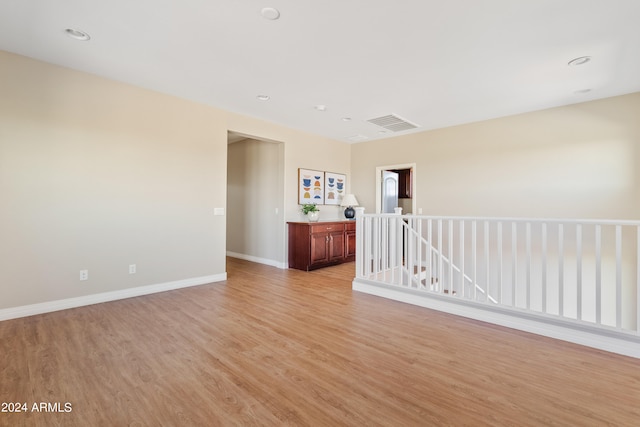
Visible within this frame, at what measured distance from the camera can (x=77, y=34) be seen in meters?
2.60

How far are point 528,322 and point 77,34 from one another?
4981mm

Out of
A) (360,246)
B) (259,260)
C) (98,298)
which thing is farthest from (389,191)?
(98,298)

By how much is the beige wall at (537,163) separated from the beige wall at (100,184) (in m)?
3.84

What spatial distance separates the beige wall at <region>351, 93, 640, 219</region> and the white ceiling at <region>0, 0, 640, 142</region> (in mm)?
355

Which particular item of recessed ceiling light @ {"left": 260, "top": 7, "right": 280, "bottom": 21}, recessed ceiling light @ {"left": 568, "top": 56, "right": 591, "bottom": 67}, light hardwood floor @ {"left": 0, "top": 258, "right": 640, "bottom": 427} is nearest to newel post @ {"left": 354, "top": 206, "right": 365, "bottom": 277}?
light hardwood floor @ {"left": 0, "top": 258, "right": 640, "bottom": 427}

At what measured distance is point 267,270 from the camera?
534 centimetres

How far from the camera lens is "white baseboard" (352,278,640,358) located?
2318mm

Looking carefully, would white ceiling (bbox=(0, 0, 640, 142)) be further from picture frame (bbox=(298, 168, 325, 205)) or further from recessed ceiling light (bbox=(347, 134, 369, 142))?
recessed ceiling light (bbox=(347, 134, 369, 142))

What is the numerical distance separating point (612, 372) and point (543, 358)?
39 centimetres

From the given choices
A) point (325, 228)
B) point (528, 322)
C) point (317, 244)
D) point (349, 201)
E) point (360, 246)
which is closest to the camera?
point (528, 322)

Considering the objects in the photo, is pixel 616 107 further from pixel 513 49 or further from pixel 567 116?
pixel 513 49

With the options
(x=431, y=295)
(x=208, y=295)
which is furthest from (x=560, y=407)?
(x=208, y=295)

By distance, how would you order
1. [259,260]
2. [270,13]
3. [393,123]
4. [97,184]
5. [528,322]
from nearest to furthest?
[270,13] < [528,322] < [97,184] < [393,123] < [259,260]

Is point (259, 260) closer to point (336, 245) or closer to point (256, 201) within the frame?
point (256, 201)
